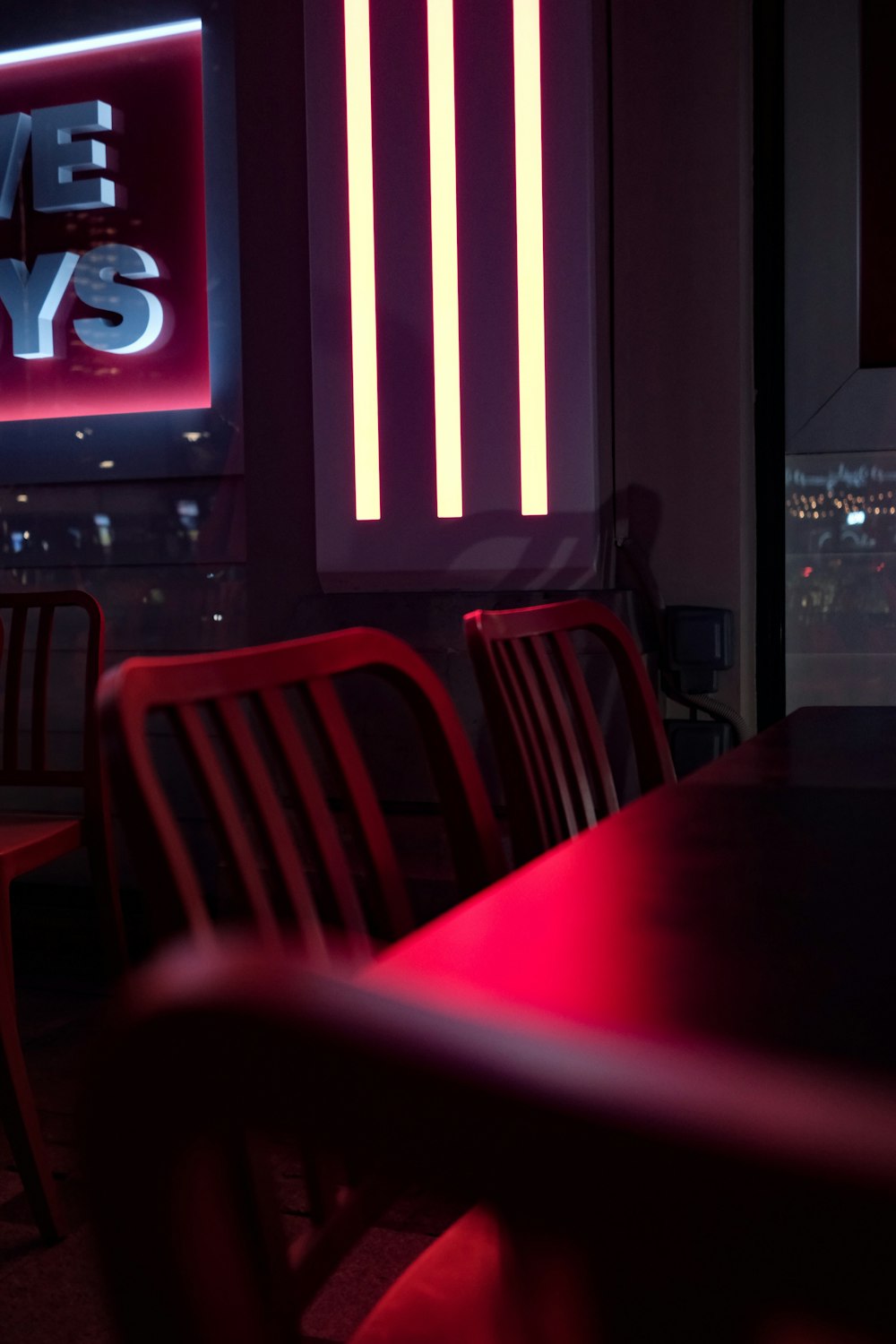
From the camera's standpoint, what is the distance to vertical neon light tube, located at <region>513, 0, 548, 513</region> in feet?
7.57

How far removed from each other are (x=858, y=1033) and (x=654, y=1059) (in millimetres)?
335

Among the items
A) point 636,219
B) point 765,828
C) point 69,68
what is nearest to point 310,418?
point 636,219

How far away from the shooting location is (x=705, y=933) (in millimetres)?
597

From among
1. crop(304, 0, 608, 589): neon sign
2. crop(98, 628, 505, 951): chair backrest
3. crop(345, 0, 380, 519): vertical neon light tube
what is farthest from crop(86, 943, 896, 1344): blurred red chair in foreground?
crop(345, 0, 380, 519): vertical neon light tube

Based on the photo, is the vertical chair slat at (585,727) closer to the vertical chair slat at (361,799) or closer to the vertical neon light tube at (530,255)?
the vertical chair slat at (361,799)

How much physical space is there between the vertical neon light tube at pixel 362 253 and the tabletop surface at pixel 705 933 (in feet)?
5.44

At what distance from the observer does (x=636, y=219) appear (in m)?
2.41

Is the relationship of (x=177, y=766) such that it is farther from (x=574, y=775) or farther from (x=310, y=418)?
(x=574, y=775)

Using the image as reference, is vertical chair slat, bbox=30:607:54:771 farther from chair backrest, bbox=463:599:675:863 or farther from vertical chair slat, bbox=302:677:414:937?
vertical chair slat, bbox=302:677:414:937

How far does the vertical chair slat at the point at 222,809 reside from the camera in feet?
2.06

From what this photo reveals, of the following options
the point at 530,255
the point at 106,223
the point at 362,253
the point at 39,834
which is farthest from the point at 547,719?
the point at 106,223

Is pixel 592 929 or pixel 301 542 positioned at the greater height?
pixel 301 542

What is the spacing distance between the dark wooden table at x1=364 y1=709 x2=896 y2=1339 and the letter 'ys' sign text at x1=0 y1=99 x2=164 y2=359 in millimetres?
2244

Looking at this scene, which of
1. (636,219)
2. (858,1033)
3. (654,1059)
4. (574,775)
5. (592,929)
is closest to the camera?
(654,1059)
